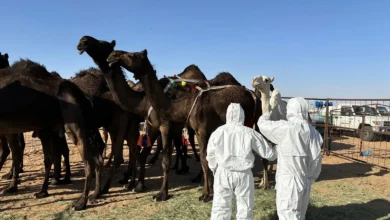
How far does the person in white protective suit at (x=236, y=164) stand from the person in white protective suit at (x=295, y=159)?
254mm

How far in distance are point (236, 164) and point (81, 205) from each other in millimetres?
2966

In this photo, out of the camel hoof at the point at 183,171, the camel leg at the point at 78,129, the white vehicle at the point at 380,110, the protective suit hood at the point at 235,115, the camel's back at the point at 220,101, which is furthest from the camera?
the white vehicle at the point at 380,110

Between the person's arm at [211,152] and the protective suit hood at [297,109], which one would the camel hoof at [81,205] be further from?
the protective suit hood at [297,109]

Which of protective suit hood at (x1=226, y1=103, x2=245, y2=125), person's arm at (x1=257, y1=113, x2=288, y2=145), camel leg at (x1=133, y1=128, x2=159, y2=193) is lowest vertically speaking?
camel leg at (x1=133, y1=128, x2=159, y2=193)

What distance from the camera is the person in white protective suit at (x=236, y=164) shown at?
4055 mm

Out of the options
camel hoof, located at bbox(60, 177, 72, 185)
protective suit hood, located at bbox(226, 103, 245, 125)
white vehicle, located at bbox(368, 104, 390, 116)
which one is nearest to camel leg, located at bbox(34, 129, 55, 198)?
camel hoof, located at bbox(60, 177, 72, 185)

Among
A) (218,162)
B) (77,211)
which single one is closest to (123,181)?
(77,211)

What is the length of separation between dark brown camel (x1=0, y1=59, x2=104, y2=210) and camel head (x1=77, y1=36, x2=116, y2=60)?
2.33 ft

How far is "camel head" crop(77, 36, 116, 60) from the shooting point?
5.57 meters

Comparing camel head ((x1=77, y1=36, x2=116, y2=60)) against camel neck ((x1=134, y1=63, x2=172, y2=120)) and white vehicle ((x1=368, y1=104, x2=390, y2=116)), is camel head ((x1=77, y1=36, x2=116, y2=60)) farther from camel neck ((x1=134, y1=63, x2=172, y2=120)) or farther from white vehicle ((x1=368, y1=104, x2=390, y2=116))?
white vehicle ((x1=368, y1=104, x2=390, y2=116))

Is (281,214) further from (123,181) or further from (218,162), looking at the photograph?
(123,181)

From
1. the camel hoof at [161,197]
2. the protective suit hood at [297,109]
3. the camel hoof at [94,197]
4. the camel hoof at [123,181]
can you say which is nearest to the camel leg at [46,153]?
the camel hoof at [94,197]

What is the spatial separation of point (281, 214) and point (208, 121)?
8.58 feet

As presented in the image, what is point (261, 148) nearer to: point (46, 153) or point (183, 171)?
point (46, 153)
